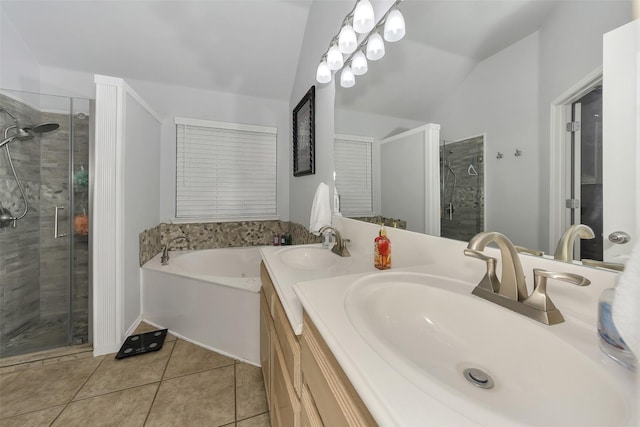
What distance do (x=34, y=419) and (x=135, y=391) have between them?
1.33 feet

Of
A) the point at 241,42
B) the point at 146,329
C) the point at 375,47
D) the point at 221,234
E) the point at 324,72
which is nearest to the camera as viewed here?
the point at 375,47

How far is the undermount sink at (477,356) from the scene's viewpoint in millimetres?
345

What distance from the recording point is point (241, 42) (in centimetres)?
219

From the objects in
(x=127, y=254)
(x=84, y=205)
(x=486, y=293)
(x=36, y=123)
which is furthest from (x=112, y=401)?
(x=36, y=123)

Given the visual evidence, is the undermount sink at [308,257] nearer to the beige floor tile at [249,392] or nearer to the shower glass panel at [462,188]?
the shower glass panel at [462,188]

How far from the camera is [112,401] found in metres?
1.29

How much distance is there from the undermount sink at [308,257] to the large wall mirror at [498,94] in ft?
1.87

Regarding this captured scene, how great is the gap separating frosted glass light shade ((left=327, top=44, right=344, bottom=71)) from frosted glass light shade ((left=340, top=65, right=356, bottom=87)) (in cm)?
5

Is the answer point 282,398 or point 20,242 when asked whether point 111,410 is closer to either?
point 282,398

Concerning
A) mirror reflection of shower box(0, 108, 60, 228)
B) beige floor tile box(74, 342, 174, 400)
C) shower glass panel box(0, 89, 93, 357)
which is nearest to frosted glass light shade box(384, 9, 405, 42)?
shower glass panel box(0, 89, 93, 357)

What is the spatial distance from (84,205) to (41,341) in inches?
39.1

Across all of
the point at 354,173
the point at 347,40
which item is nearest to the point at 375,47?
the point at 347,40

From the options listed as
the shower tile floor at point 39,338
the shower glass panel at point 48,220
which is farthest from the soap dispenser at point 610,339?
the shower tile floor at point 39,338

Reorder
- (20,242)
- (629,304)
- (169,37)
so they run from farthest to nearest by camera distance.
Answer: (169,37) → (20,242) → (629,304)
